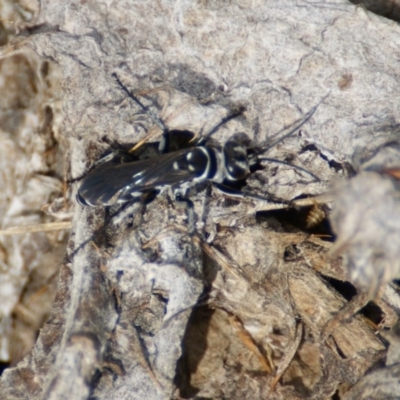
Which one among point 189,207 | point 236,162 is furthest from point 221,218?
point 236,162

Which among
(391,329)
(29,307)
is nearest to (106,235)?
(29,307)

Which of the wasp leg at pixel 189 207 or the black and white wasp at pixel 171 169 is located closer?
the wasp leg at pixel 189 207

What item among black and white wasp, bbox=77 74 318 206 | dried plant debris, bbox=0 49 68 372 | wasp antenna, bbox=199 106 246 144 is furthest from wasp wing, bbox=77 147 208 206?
dried plant debris, bbox=0 49 68 372

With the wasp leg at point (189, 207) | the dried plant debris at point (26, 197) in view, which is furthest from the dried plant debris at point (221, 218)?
the dried plant debris at point (26, 197)

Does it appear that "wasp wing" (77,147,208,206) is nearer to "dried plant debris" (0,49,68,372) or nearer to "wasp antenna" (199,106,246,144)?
"wasp antenna" (199,106,246,144)

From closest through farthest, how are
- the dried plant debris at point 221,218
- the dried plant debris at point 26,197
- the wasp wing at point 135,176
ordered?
the dried plant debris at point 221,218, the wasp wing at point 135,176, the dried plant debris at point 26,197

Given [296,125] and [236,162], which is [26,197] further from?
[296,125]

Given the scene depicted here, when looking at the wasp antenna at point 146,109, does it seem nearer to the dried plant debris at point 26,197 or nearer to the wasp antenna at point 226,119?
the wasp antenna at point 226,119
